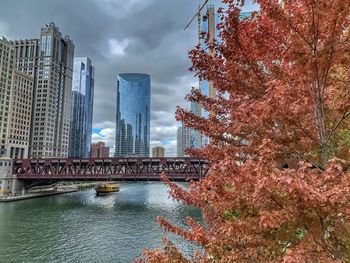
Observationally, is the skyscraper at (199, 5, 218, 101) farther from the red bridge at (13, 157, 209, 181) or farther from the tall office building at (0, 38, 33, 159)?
the tall office building at (0, 38, 33, 159)

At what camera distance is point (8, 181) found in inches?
3009

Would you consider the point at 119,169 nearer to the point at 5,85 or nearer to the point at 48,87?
the point at 5,85

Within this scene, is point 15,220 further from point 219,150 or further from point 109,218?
point 219,150

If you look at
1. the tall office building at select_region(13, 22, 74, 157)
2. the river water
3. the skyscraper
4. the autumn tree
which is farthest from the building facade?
the autumn tree

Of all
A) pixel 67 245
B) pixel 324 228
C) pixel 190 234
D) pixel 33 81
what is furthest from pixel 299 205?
pixel 33 81

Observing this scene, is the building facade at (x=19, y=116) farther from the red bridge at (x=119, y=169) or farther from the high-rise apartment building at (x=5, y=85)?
the red bridge at (x=119, y=169)

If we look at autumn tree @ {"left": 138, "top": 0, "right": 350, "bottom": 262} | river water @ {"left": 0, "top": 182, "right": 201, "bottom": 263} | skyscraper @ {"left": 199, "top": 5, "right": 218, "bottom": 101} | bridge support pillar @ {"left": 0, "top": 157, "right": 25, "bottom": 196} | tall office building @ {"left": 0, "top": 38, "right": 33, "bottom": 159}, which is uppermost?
tall office building @ {"left": 0, "top": 38, "right": 33, "bottom": 159}

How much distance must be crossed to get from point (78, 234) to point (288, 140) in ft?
119

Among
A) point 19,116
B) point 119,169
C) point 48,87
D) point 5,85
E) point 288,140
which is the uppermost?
point 48,87

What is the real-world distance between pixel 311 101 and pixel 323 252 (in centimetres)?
255

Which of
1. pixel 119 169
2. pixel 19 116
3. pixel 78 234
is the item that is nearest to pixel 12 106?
pixel 19 116

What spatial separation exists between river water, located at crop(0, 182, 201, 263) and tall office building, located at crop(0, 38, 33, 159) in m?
88.5

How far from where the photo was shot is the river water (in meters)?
27.5

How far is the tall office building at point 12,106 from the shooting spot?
129750mm
